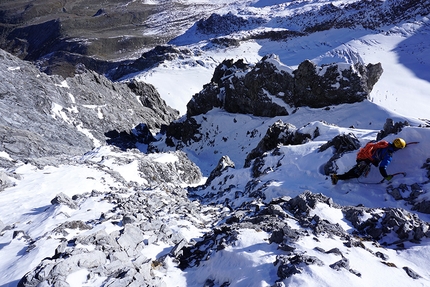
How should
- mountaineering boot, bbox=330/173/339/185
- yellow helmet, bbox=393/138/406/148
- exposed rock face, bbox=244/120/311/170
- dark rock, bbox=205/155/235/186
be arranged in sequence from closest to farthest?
yellow helmet, bbox=393/138/406/148 < mountaineering boot, bbox=330/173/339/185 < exposed rock face, bbox=244/120/311/170 < dark rock, bbox=205/155/235/186

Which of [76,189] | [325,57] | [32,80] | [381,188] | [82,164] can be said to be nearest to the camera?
[381,188]

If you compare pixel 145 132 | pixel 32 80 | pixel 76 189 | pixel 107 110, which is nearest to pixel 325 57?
pixel 145 132

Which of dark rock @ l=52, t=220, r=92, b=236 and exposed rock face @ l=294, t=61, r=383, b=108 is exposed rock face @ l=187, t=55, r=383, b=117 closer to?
exposed rock face @ l=294, t=61, r=383, b=108

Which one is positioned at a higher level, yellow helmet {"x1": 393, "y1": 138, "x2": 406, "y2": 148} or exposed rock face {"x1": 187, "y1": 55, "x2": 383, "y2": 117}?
yellow helmet {"x1": 393, "y1": 138, "x2": 406, "y2": 148}

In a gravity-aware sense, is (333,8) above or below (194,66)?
above

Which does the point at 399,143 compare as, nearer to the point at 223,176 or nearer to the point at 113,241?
the point at 113,241

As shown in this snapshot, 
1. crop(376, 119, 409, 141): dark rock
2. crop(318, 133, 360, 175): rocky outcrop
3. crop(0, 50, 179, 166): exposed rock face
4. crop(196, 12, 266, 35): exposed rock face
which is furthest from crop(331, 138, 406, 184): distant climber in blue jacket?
crop(196, 12, 266, 35): exposed rock face

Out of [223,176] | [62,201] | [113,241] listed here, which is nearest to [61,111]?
[223,176]

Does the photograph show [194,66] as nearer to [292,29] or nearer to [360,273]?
[292,29]
